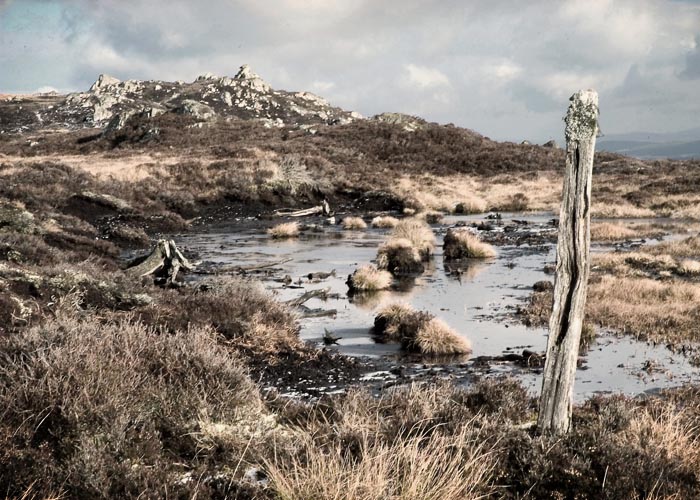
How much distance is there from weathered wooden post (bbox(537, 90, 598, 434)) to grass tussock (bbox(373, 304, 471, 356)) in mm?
6488

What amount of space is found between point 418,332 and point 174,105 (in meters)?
82.9

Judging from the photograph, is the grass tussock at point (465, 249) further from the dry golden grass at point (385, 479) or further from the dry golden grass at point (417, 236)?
the dry golden grass at point (385, 479)

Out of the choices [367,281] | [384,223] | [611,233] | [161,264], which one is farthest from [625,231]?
[161,264]

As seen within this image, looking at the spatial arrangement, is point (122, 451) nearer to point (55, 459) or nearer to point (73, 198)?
point (55, 459)

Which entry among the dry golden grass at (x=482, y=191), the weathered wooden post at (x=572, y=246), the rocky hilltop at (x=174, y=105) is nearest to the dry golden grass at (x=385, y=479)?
the weathered wooden post at (x=572, y=246)

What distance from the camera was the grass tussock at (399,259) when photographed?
73.3 feet

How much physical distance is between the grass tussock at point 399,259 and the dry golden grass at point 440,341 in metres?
9.48

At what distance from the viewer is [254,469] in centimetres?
546

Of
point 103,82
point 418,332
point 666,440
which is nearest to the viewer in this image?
point 666,440

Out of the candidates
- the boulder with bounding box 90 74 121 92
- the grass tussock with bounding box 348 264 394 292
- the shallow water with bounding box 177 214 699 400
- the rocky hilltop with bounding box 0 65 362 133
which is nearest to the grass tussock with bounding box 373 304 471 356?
the shallow water with bounding box 177 214 699 400

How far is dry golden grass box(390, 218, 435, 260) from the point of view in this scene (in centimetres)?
2486

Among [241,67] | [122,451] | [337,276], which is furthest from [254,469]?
[241,67]

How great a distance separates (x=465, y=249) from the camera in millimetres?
25344

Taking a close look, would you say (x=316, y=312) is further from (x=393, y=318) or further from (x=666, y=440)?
(x=666, y=440)
